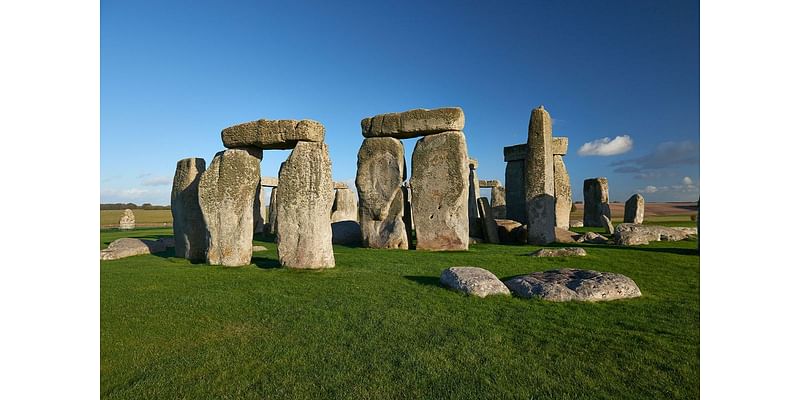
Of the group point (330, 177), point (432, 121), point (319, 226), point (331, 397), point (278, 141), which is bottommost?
point (331, 397)

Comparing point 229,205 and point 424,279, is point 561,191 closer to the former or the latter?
point 424,279

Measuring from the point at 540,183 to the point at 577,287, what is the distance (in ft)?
24.5

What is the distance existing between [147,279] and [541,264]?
705 cm

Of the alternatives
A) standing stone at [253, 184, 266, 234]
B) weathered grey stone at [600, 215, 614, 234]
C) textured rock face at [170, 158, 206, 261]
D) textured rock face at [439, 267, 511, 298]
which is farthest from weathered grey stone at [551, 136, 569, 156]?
textured rock face at [170, 158, 206, 261]

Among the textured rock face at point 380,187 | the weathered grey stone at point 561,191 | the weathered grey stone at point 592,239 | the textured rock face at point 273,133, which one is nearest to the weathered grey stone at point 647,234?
the weathered grey stone at point 592,239

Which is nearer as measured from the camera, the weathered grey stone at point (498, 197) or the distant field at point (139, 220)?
the weathered grey stone at point (498, 197)

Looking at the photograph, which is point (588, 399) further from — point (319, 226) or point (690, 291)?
point (319, 226)

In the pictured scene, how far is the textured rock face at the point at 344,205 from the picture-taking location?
60.7 ft

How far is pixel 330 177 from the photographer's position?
7.70 meters

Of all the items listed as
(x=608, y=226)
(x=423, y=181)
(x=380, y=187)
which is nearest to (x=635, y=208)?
(x=608, y=226)

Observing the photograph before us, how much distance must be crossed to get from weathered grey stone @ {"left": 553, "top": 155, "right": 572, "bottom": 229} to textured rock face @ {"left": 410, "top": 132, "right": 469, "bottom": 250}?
7863 mm

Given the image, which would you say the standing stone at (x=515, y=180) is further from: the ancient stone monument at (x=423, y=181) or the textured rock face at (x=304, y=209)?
the textured rock face at (x=304, y=209)

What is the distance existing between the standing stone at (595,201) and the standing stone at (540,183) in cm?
849

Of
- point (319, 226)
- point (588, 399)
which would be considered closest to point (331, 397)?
point (588, 399)
